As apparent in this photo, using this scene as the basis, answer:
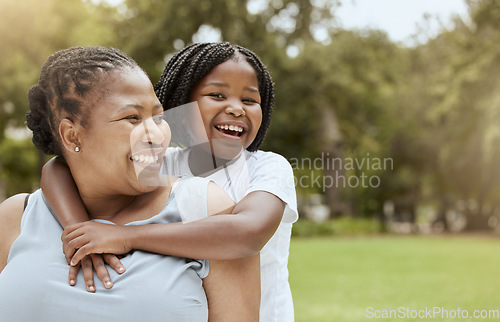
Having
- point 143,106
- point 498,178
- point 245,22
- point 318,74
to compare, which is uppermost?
point 245,22

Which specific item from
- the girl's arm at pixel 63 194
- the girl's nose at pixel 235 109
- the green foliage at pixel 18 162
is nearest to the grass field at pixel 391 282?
the girl's nose at pixel 235 109

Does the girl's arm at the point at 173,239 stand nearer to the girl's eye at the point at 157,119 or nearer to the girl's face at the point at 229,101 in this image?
the girl's eye at the point at 157,119

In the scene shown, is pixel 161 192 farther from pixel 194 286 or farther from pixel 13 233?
pixel 13 233

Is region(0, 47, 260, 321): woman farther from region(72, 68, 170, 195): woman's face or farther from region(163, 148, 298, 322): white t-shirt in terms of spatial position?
region(163, 148, 298, 322): white t-shirt

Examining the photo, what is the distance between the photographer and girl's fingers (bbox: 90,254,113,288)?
1444 millimetres

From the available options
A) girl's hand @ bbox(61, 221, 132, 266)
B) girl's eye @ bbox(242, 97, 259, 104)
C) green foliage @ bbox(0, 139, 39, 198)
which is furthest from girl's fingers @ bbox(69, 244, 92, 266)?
green foliage @ bbox(0, 139, 39, 198)

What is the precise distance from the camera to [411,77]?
30531 millimetres

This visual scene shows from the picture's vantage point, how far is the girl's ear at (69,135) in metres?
1.63

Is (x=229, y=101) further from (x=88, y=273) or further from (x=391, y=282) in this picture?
(x=391, y=282)

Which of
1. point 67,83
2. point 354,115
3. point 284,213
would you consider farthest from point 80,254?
point 354,115

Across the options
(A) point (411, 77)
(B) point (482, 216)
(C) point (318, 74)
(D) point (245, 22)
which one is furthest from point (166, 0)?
(B) point (482, 216)

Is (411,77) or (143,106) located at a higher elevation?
(411,77)

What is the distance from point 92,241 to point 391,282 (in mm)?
10337

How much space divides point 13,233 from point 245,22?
75.8ft
